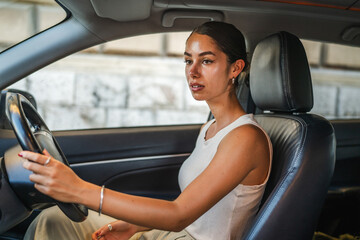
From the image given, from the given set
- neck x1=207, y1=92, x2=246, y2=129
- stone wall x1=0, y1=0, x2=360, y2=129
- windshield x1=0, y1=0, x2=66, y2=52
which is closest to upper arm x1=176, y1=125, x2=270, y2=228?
neck x1=207, y1=92, x2=246, y2=129

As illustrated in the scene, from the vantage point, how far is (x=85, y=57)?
4.78 meters

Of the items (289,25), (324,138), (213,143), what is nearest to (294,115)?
(324,138)

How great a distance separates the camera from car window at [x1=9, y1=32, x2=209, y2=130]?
4.79 m

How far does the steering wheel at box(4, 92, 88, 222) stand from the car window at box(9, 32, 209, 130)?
11.1 feet

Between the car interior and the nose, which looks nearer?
the car interior

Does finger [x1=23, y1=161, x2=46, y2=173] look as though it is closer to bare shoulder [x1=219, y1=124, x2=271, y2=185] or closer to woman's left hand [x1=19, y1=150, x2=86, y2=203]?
woman's left hand [x1=19, y1=150, x2=86, y2=203]

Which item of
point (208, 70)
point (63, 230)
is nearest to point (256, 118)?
point (208, 70)

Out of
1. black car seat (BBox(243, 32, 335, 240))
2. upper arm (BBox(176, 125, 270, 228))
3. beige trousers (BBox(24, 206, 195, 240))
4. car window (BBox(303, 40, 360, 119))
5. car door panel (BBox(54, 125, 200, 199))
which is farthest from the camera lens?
car window (BBox(303, 40, 360, 119))

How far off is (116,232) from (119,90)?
3.90m

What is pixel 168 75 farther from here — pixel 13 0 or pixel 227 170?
pixel 227 170

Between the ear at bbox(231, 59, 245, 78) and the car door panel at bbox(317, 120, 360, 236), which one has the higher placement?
the ear at bbox(231, 59, 245, 78)

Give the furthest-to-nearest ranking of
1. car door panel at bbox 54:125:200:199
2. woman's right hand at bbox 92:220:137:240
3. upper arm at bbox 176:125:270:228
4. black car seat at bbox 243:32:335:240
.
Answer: car door panel at bbox 54:125:200:199 < woman's right hand at bbox 92:220:137:240 < black car seat at bbox 243:32:335:240 < upper arm at bbox 176:125:270:228

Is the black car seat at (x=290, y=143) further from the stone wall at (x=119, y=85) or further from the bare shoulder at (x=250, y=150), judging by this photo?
the stone wall at (x=119, y=85)

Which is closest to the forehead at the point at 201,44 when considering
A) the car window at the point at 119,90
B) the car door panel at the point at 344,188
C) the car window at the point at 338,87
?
the car door panel at the point at 344,188
